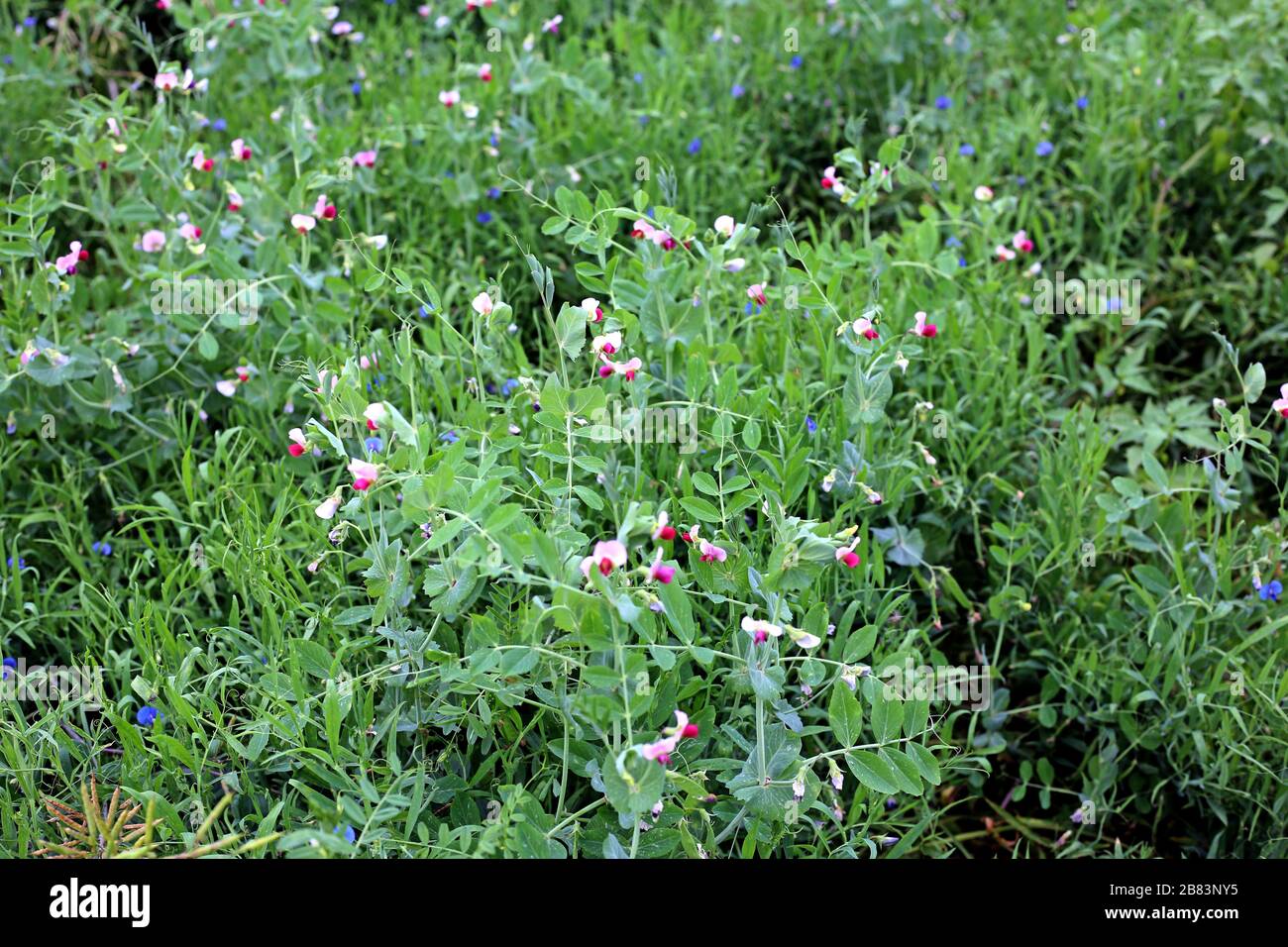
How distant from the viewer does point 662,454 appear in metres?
2.55

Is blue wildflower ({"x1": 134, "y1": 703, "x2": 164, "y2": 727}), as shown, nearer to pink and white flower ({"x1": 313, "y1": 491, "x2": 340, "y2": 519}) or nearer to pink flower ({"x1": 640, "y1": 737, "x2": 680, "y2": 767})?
pink and white flower ({"x1": 313, "y1": 491, "x2": 340, "y2": 519})

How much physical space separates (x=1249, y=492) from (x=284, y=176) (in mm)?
2513

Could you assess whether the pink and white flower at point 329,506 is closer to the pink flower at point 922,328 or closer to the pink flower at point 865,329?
the pink flower at point 865,329

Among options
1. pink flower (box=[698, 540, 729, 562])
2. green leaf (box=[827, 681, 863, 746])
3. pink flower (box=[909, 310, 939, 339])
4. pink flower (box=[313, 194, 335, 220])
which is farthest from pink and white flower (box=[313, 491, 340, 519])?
pink flower (box=[909, 310, 939, 339])

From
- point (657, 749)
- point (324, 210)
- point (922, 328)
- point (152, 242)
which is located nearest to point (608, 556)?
point (657, 749)

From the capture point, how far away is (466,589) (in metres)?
1.98

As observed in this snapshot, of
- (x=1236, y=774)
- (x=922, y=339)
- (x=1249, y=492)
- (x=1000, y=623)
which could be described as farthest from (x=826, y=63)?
(x=1236, y=774)

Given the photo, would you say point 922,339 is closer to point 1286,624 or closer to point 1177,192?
point 1286,624

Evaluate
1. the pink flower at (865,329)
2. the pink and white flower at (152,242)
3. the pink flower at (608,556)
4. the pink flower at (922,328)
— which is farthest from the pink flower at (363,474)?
the pink and white flower at (152,242)

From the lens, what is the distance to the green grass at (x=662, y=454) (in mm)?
2025

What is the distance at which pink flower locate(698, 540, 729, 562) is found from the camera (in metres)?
2.04

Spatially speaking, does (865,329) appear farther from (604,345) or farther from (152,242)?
(152,242)

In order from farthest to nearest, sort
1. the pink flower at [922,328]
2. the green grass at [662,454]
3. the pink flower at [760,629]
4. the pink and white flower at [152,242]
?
the pink and white flower at [152,242] < the pink flower at [922,328] < the green grass at [662,454] < the pink flower at [760,629]

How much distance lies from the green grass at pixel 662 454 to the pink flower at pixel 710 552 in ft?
0.15
